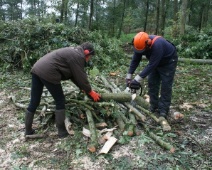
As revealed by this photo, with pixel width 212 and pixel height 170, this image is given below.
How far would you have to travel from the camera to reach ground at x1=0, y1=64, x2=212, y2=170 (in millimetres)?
3203

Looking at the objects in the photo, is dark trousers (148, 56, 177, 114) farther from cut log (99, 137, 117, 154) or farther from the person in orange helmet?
cut log (99, 137, 117, 154)

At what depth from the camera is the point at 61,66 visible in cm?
343

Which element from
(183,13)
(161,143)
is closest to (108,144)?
(161,143)

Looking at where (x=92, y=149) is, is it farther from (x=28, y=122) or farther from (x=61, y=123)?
(x=28, y=122)

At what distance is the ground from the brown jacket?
40.4 inches

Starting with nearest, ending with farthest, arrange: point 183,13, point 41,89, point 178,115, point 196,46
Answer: point 41,89
point 178,115
point 196,46
point 183,13

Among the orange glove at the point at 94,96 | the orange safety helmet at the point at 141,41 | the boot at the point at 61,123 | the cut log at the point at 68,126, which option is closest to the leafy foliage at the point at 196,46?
the orange safety helmet at the point at 141,41

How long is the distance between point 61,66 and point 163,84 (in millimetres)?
1839

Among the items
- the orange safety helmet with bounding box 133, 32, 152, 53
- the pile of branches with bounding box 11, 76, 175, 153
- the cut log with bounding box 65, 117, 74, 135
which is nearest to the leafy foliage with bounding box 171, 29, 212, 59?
the pile of branches with bounding box 11, 76, 175, 153

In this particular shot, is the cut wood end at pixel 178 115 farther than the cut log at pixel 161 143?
Yes

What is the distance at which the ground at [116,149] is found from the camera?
10.5 ft

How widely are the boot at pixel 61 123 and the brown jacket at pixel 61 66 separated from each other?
0.51 meters

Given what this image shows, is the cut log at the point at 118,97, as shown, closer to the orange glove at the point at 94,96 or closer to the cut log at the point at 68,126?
the orange glove at the point at 94,96

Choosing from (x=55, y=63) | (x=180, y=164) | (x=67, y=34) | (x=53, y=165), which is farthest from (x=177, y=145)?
(x=67, y=34)
